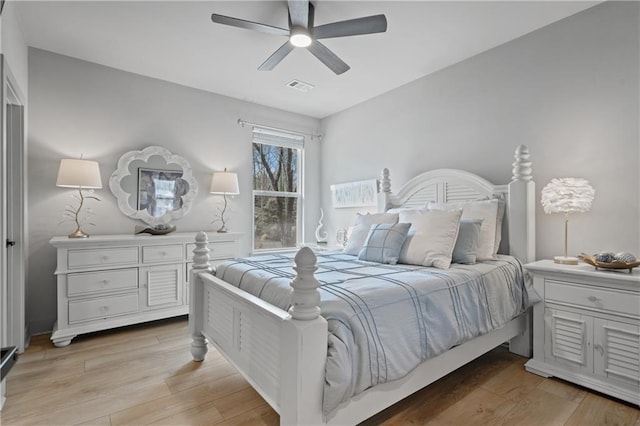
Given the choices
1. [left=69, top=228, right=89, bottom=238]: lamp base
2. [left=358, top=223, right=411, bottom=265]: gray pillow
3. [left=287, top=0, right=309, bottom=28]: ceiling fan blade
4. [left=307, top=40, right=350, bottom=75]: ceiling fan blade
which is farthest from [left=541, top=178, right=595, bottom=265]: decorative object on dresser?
[left=69, top=228, right=89, bottom=238]: lamp base

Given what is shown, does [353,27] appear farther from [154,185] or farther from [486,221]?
[154,185]

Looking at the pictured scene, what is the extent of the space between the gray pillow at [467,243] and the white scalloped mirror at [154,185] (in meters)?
2.89

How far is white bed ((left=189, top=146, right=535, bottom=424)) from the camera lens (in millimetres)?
1298

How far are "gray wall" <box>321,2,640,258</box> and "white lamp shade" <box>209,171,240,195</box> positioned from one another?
2.06 meters

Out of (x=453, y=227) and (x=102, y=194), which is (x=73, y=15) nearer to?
(x=102, y=194)

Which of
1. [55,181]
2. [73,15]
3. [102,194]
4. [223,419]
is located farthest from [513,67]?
[55,181]

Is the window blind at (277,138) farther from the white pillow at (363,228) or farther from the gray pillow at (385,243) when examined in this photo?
the gray pillow at (385,243)

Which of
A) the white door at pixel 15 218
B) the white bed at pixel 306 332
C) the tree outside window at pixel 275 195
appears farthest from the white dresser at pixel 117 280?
the tree outside window at pixel 275 195

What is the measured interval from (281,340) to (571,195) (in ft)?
7.23

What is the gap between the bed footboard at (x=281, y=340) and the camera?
4.20 feet

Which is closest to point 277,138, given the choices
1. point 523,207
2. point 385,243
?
point 385,243

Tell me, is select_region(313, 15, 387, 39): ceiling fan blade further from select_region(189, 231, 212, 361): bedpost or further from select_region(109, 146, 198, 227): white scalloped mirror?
select_region(109, 146, 198, 227): white scalloped mirror

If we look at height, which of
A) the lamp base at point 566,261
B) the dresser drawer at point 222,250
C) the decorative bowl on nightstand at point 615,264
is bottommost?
the dresser drawer at point 222,250

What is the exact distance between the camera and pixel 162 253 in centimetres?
312
